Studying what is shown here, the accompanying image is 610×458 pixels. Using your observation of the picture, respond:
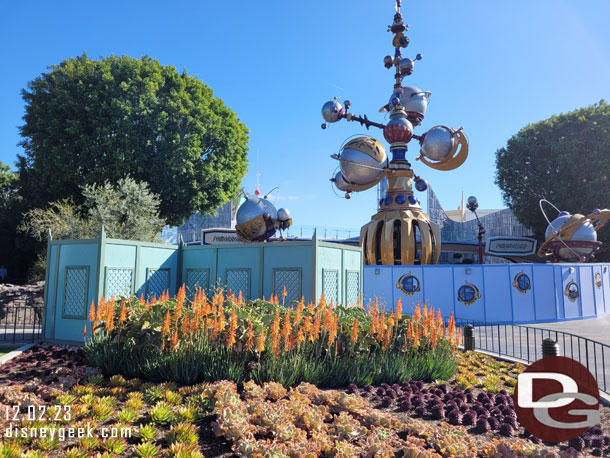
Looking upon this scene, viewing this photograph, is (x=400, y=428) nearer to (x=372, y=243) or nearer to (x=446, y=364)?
(x=446, y=364)

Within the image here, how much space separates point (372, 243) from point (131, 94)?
626 inches

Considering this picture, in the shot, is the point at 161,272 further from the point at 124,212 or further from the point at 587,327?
Answer: the point at 587,327

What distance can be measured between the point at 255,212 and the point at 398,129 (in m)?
7.66

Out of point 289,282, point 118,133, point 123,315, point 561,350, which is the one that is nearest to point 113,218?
point 118,133

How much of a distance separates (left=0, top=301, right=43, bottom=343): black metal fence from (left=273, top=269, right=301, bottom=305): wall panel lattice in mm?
6562

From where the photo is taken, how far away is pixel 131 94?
25109 mm

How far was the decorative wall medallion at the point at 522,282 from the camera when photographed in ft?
59.7

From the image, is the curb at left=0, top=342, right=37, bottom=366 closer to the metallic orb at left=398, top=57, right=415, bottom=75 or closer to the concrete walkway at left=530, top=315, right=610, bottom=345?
the concrete walkway at left=530, top=315, right=610, bottom=345

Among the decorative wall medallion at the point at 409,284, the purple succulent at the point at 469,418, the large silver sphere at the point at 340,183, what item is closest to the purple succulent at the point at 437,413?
the purple succulent at the point at 469,418

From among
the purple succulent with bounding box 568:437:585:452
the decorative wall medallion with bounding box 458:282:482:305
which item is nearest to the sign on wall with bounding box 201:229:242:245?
the decorative wall medallion with bounding box 458:282:482:305

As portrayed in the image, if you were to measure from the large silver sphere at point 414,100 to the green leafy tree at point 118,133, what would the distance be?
1160 cm

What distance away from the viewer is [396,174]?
69.7 ft

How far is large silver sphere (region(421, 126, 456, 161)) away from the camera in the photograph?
818 inches

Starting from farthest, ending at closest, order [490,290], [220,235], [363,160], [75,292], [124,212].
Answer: [220,235], [124,212], [363,160], [490,290], [75,292]
